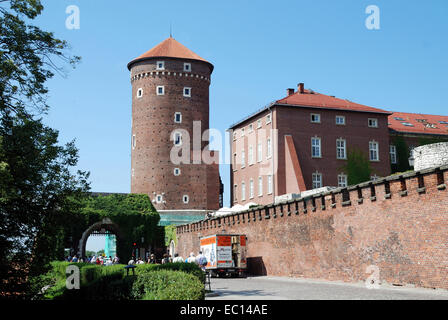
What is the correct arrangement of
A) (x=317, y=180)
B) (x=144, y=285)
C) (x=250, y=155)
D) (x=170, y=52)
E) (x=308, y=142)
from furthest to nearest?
(x=170, y=52)
(x=250, y=155)
(x=308, y=142)
(x=317, y=180)
(x=144, y=285)

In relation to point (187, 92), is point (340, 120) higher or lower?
lower

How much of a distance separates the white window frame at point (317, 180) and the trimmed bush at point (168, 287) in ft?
105

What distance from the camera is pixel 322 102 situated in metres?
48.2

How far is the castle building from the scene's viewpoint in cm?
4528

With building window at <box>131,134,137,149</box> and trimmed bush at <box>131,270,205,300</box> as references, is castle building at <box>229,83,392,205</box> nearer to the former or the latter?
building window at <box>131,134,137,149</box>

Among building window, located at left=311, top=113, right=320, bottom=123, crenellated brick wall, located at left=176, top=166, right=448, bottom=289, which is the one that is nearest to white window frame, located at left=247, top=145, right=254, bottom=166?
building window, located at left=311, top=113, right=320, bottom=123

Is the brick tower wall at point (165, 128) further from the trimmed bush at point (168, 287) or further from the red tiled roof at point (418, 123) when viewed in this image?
the trimmed bush at point (168, 287)

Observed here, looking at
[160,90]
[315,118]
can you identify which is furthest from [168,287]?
[160,90]

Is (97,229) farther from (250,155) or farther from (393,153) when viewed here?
(393,153)

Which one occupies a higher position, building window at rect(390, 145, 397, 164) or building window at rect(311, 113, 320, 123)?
building window at rect(311, 113, 320, 123)

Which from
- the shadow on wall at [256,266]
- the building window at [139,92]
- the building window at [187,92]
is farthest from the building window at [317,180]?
the building window at [139,92]

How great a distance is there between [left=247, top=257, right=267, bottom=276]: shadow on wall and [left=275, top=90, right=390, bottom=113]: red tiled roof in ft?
54.0

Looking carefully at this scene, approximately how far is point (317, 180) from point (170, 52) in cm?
2616

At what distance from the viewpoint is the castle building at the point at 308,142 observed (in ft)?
149
